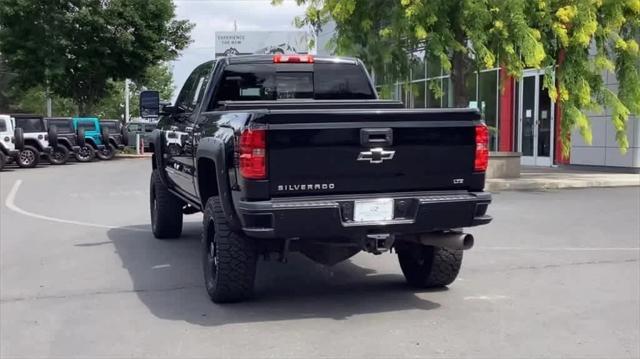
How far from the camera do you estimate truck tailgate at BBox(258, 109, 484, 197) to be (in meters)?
5.32

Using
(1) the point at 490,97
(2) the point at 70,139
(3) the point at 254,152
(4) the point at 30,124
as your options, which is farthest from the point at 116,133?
(3) the point at 254,152

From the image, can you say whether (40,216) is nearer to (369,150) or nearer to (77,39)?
(369,150)

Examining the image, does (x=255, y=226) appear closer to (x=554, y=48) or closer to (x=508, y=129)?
(x=554, y=48)

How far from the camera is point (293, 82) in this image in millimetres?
7590

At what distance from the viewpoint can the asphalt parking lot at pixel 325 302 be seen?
5078 mm

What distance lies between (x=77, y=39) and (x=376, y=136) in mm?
31815

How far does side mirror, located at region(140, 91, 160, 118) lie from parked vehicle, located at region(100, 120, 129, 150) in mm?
24119

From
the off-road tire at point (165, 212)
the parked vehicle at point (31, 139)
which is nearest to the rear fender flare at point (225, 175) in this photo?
the off-road tire at point (165, 212)

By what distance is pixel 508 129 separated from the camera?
2519 centimetres

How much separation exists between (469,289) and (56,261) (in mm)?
4613

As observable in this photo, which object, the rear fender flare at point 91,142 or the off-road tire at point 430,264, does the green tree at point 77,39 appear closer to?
the rear fender flare at point 91,142

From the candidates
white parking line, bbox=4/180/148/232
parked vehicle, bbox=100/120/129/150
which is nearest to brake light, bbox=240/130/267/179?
white parking line, bbox=4/180/148/232

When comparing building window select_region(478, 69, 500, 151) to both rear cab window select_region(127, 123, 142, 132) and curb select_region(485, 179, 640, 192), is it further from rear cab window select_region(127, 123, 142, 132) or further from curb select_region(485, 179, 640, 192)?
rear cab window select_region(127, 123, 142, 132)

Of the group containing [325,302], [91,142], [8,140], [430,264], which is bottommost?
[325,302]
